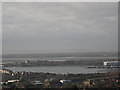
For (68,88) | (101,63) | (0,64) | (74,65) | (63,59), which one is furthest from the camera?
(63,59)

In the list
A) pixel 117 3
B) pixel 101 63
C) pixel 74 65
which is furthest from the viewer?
pixel 74 65

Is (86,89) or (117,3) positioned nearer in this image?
(86,89)

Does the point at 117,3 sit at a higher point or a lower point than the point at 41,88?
higher

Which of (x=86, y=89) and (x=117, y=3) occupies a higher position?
(x=117, y=3)

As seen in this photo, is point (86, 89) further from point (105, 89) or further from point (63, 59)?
point (63, 59)

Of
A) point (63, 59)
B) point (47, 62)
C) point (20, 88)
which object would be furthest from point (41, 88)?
point (63, 59)

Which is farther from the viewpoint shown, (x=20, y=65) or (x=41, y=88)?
(x=20, y=65)

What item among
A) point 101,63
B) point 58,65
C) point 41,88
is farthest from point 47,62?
point 41,88

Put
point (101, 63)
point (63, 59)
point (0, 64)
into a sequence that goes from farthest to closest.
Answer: point (63, 59), point (101, 63), point (0, 64)

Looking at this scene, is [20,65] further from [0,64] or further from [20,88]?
[20,88]
